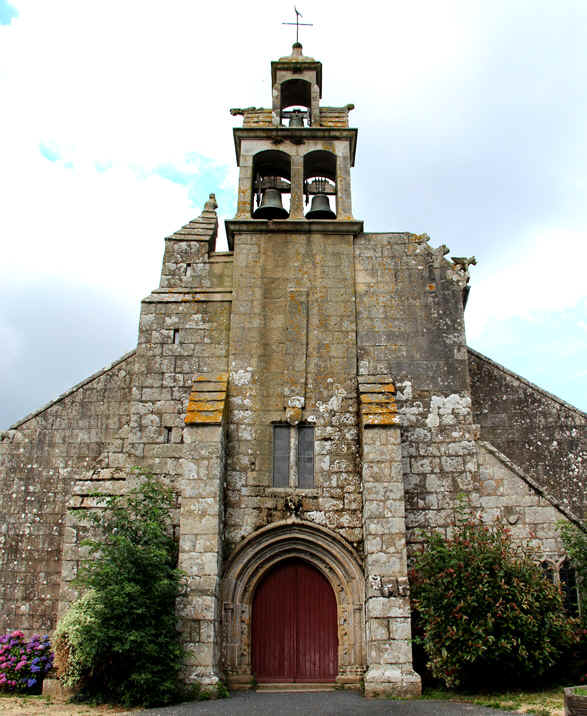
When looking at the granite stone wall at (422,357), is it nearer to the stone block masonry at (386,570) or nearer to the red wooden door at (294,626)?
the stone block masonry at (386,570)

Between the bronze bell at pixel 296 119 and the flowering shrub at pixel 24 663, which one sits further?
the bronze bell at pixel 296 119

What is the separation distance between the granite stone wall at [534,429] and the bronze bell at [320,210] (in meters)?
4.07

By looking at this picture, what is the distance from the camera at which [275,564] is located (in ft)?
35.2

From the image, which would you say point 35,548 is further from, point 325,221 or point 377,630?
point 325,221

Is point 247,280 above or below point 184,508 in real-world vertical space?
above

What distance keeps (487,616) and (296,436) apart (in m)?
3.92

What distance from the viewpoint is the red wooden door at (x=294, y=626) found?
10406mm

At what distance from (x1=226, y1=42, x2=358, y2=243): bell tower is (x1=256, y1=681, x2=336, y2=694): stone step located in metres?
7.58

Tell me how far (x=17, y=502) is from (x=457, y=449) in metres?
7.92

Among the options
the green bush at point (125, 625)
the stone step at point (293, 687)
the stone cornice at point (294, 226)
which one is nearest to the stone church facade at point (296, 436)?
the stone cornice at point (294, 226)

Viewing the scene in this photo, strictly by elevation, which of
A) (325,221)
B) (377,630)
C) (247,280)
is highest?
(325,221)

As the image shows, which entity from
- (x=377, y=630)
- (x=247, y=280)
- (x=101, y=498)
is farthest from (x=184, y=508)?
(x=247, y=280)

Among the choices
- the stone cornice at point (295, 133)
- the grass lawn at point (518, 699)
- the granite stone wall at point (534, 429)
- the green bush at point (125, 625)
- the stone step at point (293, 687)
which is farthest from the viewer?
the stone cornice at point (295, 133)

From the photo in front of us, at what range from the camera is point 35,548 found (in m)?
12.2
